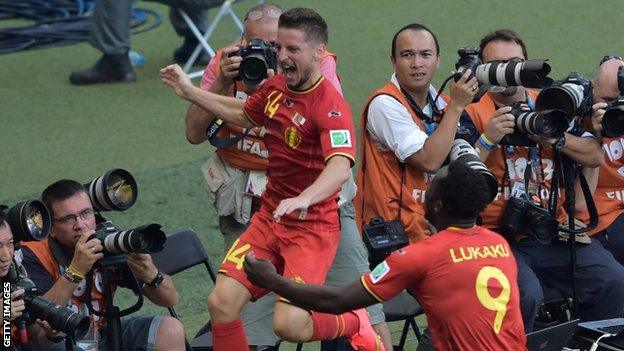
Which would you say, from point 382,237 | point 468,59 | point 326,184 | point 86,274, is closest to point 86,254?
point 86,274

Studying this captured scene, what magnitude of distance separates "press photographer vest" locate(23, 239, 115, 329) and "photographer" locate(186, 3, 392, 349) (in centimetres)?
78

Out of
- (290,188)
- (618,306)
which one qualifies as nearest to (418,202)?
(290,188)

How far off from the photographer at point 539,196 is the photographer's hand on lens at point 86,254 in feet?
6.51

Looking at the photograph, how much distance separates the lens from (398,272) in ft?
17.2

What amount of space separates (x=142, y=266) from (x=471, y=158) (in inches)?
62.3

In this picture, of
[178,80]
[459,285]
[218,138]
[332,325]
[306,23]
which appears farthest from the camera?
[218,138]

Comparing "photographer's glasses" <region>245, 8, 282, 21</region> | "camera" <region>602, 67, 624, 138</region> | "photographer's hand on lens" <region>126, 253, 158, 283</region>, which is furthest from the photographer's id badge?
"photographer's hand on lens" <region>126, 253, 158, 283</region>

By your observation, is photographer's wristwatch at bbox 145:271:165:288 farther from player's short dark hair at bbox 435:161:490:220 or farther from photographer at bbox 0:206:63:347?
player's short dark hair at bbox 435:161:490:220

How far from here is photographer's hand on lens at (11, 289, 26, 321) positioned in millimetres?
5598

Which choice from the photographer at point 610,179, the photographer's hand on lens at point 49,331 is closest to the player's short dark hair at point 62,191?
the photographer's hand on lens at point 49,331

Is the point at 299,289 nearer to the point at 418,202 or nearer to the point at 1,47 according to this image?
the point at 418,202

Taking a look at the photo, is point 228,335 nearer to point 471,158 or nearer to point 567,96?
point 471,158

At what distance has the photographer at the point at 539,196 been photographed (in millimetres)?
6941

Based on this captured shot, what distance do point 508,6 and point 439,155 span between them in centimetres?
711
